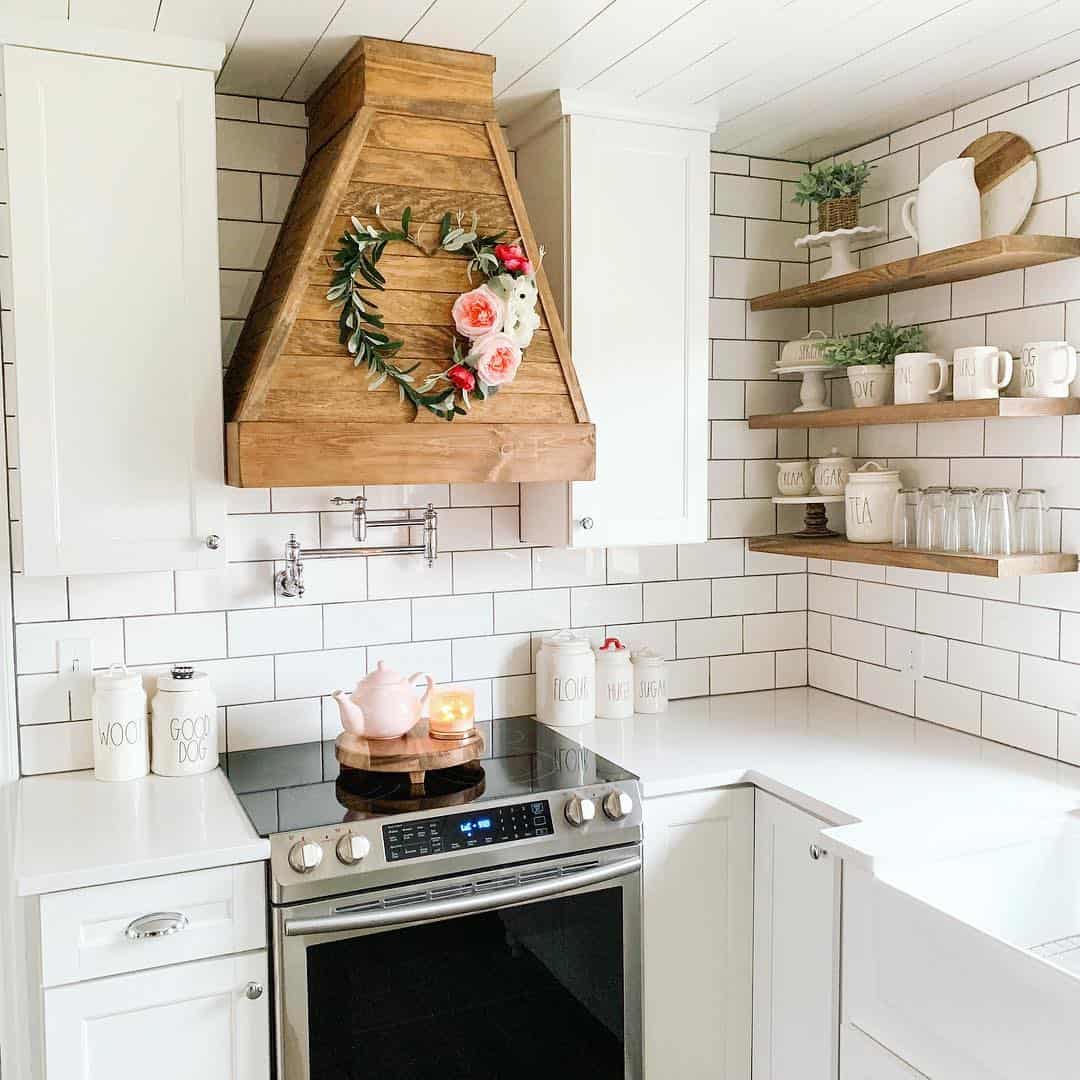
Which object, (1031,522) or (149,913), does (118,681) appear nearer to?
(149,913)

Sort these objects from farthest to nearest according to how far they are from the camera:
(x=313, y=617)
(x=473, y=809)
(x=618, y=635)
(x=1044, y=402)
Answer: (x=618, y=635), (x=313, y=617), (x=1044, y=402), (x=473, y=809)

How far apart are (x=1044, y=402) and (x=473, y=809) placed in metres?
1.39

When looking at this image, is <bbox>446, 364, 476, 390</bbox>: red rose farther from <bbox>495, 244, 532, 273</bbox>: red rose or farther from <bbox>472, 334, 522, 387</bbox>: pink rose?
<bbox>495, 244, 532, 273</bbox>: red rose

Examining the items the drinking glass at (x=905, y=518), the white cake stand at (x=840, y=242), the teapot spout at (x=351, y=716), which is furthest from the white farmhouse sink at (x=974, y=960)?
the white cake stand at (x=840, y=242)

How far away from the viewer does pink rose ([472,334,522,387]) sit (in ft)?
7.08

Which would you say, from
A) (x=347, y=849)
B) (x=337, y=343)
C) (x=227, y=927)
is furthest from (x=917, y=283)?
(x=227, y=927)

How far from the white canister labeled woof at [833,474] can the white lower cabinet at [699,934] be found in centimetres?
86

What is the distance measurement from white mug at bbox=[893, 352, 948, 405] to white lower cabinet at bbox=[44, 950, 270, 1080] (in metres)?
1.77

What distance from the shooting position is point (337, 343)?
6.96ft

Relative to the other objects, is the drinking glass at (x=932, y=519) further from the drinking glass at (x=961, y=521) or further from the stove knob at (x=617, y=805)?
the stove knob at (x=617, y=805)

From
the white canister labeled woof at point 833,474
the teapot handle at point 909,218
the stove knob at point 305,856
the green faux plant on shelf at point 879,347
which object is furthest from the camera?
the white canister labeled woof at point 833,474

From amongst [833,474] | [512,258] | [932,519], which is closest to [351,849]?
[512,258]

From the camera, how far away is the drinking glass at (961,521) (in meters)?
2.37

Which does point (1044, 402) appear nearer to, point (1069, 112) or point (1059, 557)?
point (1059, 557)
